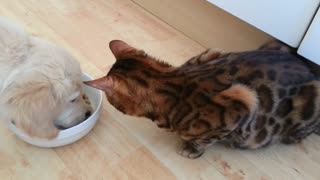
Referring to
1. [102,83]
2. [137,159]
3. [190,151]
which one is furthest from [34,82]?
[190,151]

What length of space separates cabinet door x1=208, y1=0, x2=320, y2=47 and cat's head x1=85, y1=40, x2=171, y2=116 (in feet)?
1.40

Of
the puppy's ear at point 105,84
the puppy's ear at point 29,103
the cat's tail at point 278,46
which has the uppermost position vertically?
the cat's tail at point 278,46

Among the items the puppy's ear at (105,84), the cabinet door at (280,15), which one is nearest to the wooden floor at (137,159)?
the puppy's ear at (105,84)

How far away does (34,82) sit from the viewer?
0.86 m

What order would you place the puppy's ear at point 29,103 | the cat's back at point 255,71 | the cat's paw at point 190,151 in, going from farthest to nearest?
the cat's paw at point 190,151 < the cat's back at point 255,71 < the puppy's ear at point 29,103

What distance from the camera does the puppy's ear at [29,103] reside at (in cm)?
84

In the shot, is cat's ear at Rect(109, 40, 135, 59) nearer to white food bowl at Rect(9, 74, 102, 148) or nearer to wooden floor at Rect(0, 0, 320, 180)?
white food bowl at Rect(9, 74, 102, 148)

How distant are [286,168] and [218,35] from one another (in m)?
0.68

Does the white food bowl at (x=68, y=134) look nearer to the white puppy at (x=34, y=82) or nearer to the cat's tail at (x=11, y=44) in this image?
the white puppy at (x=34, y=82)

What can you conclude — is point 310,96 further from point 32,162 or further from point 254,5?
point 32,162

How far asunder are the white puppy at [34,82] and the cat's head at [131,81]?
0.12 m

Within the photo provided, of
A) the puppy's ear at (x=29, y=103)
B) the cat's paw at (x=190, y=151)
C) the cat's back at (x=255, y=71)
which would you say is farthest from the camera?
the cat's paw at (x=190, y=151)

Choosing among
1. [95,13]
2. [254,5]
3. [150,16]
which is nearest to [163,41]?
[150,16]

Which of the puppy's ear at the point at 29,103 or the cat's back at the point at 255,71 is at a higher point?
the cat's back at the point at 255,71
